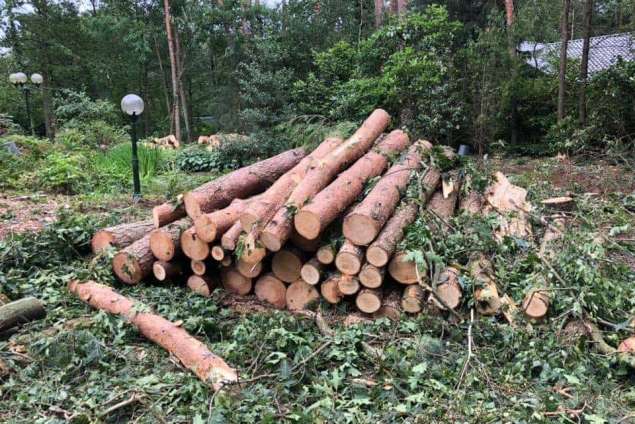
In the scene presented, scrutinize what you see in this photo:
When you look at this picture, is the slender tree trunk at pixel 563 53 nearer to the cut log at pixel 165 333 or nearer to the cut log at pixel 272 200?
the cut log at pixel 272 200

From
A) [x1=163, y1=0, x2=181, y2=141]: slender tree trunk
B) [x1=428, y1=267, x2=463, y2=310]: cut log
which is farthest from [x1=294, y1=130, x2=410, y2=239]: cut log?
[x1=163, y1=0, x2=181, y2=141]: slender tree trunk

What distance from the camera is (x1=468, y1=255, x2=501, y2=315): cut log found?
11.0 feet

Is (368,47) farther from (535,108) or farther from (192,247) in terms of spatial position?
(192,247)

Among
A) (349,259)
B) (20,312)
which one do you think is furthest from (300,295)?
(20,312)

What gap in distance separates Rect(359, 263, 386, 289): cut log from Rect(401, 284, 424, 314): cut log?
222 millimetres

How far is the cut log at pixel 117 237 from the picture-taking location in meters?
4.62

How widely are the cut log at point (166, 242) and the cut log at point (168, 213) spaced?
225mm

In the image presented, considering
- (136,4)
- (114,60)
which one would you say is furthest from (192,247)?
(114,60)

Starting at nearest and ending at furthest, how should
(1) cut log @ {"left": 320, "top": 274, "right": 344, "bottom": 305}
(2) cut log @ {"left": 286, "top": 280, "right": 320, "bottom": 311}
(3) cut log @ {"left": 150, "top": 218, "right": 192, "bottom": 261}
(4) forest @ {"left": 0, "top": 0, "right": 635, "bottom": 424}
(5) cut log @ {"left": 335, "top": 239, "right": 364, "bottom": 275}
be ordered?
(4) forest @ {"left": 0, "top": 0, "right": 635, "bottom": 424} < (5) cut log @ {"left": 335, "top": 239, "right": 364, "bottom": 275} < (1) cut log @ {"left": 320, "top": 274, "right": 344, "bottom": 305} < (2) cut log @ {"left": 286, "top": 280, "right": 320, "bottom": 311} < (3) cut log @ {"left": 150, "top": 218, "right": 192, "bottom": 261}

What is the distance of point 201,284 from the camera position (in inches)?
169

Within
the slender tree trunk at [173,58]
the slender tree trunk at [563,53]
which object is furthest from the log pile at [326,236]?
the slender tree trunk at [173,58]

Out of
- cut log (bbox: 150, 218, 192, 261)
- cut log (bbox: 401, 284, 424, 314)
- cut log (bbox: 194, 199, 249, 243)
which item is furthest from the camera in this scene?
cut log (bbox: 150, 218, 192, 261)

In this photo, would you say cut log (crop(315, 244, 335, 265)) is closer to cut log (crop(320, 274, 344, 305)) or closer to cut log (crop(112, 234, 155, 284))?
cut log (crop(320, 274, 344, 305))

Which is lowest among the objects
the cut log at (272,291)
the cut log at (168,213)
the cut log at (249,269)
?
the cut log at (272,291)
